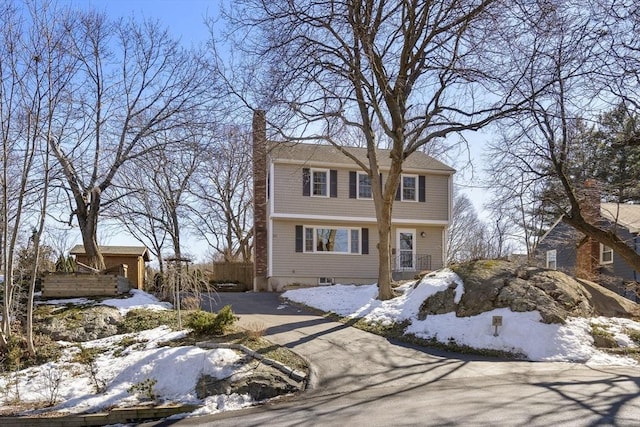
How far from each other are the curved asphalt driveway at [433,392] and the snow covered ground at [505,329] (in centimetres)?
87

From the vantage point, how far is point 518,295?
1283cm

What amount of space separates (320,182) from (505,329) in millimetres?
13780

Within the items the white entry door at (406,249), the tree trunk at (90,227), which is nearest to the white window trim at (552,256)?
the white entry door at (406,249)

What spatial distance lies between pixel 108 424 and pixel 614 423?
7042 mm

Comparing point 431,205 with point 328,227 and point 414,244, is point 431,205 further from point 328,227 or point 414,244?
point 328,227

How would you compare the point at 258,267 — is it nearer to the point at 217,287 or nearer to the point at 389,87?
the point at 217,287

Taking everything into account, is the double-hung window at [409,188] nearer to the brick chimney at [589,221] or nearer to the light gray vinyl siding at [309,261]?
the light gray vinyl siding at [309,261]

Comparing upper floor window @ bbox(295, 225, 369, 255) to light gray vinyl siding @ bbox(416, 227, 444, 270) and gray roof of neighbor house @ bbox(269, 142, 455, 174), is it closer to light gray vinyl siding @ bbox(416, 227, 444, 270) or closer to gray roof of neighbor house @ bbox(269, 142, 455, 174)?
→ light gray vinyl siding @ bbox(416, 227, 444, 270)

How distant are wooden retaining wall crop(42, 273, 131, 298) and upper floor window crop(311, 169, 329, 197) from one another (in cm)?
1052

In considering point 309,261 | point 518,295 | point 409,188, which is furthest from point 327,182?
point 518,295

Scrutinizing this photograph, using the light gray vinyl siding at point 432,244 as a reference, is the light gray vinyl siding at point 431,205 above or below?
above

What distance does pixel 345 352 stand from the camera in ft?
36.3

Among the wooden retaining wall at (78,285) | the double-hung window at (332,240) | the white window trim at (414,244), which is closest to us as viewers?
the wooden retaining wall at (78,285)

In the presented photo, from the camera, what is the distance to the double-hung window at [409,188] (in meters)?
25.5
